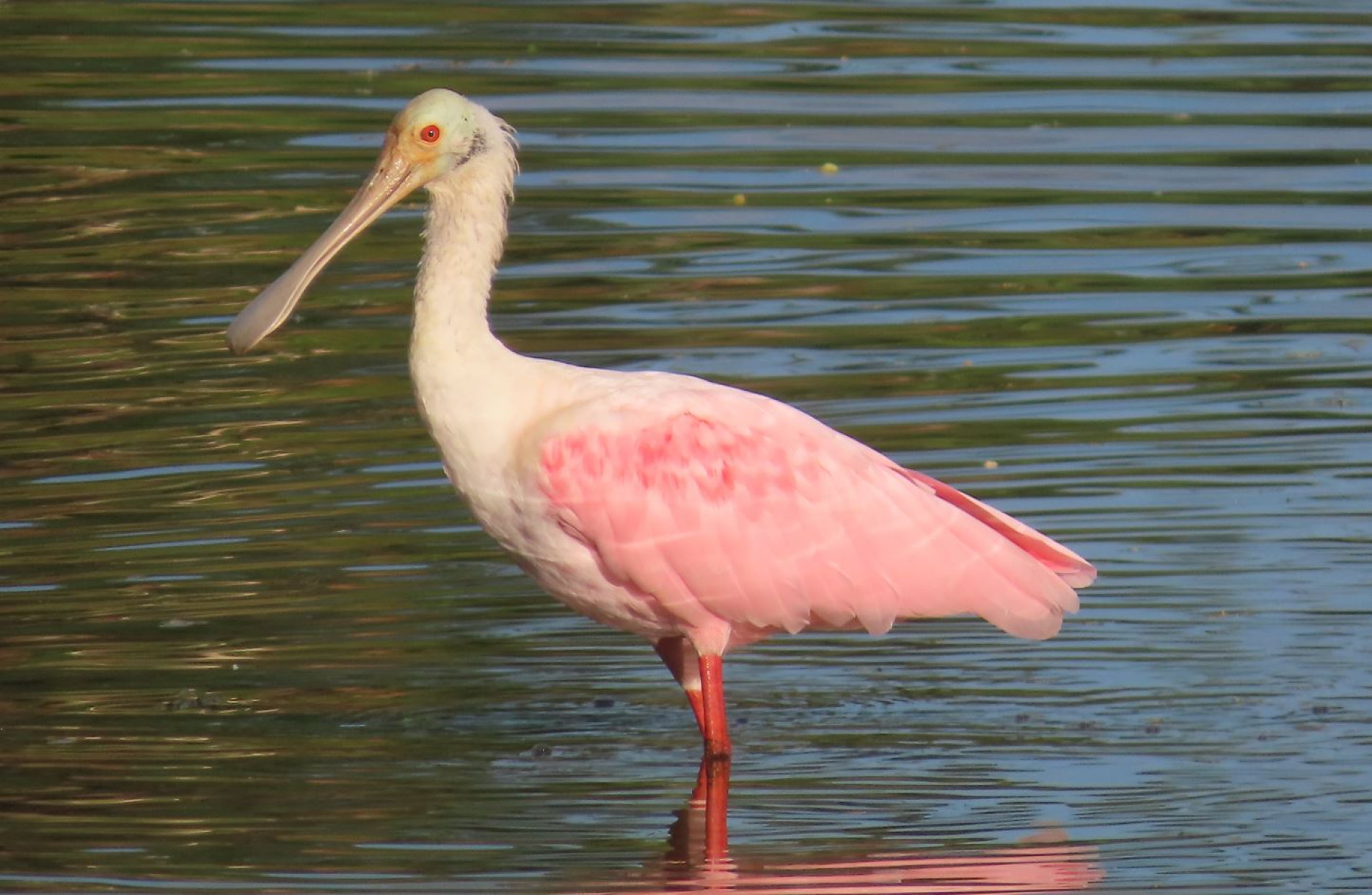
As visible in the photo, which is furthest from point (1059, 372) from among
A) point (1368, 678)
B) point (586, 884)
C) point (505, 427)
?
point (586, 884)

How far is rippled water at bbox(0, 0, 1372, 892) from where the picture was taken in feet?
21.5

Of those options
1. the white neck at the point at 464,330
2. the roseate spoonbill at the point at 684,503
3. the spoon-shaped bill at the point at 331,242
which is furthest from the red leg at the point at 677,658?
the spoon-shaped bill at the point at 331,242

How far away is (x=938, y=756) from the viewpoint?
690cm

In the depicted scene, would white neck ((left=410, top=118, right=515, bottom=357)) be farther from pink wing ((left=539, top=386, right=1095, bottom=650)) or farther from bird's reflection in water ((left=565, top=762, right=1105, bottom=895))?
bird's reflection in water ((left=565, top=762, right=1105, bottom=895))

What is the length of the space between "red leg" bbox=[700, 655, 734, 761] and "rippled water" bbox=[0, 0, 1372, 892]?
0.11 m

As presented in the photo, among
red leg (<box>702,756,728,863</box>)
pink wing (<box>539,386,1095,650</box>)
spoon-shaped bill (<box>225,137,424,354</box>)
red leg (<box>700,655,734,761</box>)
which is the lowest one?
red leg (<box>702,756,728,863</box>)

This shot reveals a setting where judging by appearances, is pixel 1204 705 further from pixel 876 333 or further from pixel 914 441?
pixel 876 333

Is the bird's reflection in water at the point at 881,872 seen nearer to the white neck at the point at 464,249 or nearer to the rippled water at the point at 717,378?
the rippled water at the point at 717,378

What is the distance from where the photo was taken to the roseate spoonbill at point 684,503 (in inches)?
271

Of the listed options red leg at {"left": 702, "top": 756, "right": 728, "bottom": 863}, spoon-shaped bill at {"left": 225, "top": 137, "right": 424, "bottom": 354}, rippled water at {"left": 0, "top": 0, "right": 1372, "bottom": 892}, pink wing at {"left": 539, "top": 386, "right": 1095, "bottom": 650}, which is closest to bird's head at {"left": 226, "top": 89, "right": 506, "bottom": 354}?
spoon-shaped bill at {"left": 225, "top": 137, "right": 424, "bottom": 354}

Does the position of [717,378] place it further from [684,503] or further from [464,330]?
[464,330]

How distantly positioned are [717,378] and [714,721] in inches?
134

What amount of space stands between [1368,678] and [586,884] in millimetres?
2287

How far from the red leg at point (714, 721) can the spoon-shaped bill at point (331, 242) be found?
144 cm
